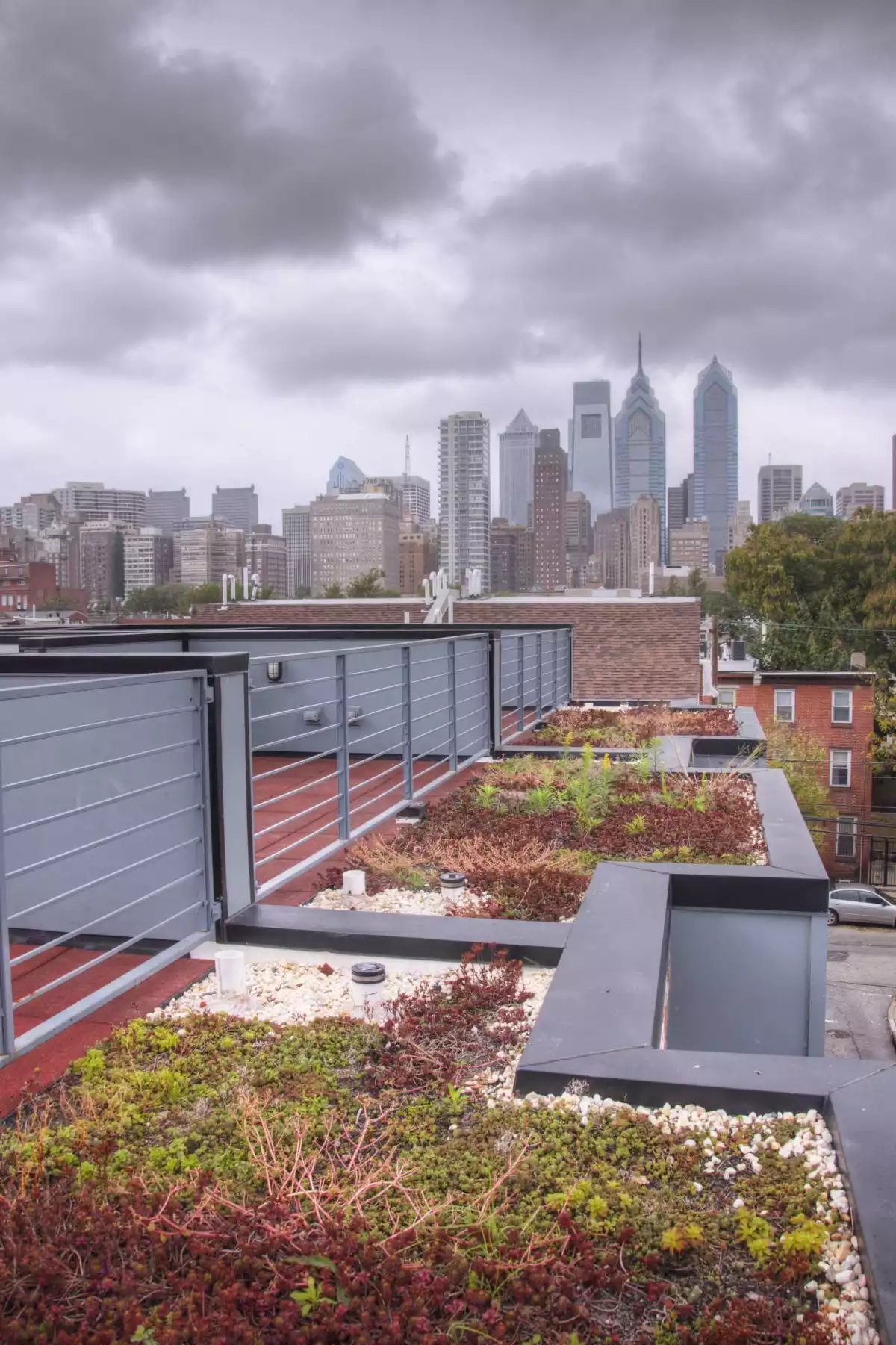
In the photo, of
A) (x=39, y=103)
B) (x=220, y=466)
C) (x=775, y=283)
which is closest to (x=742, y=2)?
(x=39, y=103)

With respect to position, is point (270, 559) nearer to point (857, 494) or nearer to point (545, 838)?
point (857, 494)

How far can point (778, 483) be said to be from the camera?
155 meters

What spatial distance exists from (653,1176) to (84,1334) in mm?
1270

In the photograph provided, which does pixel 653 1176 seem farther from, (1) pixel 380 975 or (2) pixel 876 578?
(2) pixel 876 578

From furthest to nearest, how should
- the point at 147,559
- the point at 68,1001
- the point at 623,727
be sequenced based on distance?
the point at 147,559 < the point at 623,727 < the point at 68,1001

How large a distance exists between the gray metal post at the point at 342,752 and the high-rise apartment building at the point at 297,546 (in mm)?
96884

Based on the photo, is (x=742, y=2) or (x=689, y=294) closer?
(x=742, y=2)

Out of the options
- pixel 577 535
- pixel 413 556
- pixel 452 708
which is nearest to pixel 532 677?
pixel 452 708

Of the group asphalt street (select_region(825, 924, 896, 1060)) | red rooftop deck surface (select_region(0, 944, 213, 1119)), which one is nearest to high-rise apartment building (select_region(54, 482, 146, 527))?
asphalt street (select_region(825, 924, 896, 1060))

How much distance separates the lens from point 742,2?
14391mm

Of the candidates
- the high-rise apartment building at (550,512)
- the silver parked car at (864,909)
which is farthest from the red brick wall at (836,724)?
the high-rise apartment building at (550,512)

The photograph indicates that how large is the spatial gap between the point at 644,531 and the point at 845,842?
131 metres

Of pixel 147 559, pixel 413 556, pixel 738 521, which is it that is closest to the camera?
pixel 413 556

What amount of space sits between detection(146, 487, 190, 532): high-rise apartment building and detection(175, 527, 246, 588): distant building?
4687 centimetres
